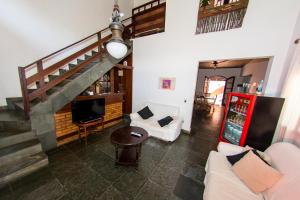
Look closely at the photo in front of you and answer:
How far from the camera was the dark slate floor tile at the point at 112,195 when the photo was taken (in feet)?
5.43

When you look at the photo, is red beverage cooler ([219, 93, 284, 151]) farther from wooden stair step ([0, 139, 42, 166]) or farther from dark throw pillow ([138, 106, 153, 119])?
wooden stair step ([0, 139, 42, 166])

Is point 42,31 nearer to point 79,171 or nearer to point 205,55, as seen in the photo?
point 79,171

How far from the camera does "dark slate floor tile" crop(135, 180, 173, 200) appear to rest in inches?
66.5

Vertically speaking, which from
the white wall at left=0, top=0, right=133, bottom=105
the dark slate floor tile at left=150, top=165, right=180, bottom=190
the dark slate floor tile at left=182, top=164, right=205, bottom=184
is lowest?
the dark slate floor tile at left=150, top=165, right=180, bottom=190

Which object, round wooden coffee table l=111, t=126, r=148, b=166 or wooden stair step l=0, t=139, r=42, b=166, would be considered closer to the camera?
wooden stair step l=0, t=139, r=42, b=166

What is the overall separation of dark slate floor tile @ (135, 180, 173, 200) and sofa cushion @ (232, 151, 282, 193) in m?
1.01

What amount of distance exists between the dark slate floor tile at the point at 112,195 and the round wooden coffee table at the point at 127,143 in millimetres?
515

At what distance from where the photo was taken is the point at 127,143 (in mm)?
2143

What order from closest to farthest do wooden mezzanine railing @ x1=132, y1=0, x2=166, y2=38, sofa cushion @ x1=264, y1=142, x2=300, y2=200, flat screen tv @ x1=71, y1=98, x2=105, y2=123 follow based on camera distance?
sofa cushion @ x1=264, y1=142, x2=300, y2=200
flat screen tv @ x1=71, y1=98, x2=105, y2=123
wooden mezzanine railing @ x1=132, y1=0, x2=166, y2=38

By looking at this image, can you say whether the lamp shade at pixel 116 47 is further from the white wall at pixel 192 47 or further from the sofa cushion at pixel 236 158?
the sofa cushion at pixel 236 158

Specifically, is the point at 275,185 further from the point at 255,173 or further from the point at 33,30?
the point at 33,30

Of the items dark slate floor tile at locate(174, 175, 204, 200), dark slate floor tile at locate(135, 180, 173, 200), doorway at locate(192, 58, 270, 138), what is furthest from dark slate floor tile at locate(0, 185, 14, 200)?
doorway at locate(192, 58, 270, 138)

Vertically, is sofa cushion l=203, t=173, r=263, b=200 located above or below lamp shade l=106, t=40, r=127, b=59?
below

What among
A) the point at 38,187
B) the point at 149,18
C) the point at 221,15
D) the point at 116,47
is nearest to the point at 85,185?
the point at 38,187
